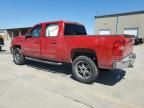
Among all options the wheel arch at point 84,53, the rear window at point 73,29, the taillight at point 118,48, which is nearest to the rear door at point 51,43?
the rear window at point 73,29

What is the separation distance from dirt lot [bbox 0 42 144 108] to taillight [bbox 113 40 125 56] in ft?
3.60

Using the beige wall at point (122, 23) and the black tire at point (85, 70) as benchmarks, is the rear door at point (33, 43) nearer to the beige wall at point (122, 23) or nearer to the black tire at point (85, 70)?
the black tire at point (85, 70)

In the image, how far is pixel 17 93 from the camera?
4.60 m

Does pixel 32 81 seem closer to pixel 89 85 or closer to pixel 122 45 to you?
pixel 89 85

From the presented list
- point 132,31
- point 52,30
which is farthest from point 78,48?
point 132,31

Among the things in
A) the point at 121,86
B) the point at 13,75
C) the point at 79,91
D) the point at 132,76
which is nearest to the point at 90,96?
the point at 79,91

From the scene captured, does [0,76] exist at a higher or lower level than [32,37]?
lower

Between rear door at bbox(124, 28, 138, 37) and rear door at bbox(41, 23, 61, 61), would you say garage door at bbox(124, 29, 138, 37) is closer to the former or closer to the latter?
rear door at bbox(124, 28, 138, 37)

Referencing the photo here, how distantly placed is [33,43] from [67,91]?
3.44m

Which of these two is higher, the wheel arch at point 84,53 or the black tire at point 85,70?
the wheel arch at point 84,53

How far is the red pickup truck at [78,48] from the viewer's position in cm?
487

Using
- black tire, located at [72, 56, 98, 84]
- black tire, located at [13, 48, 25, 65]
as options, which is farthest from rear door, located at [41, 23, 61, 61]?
black tire, located at [13, 48, 25, 65]

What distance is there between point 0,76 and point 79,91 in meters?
3.31

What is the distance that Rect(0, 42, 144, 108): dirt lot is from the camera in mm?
3982
